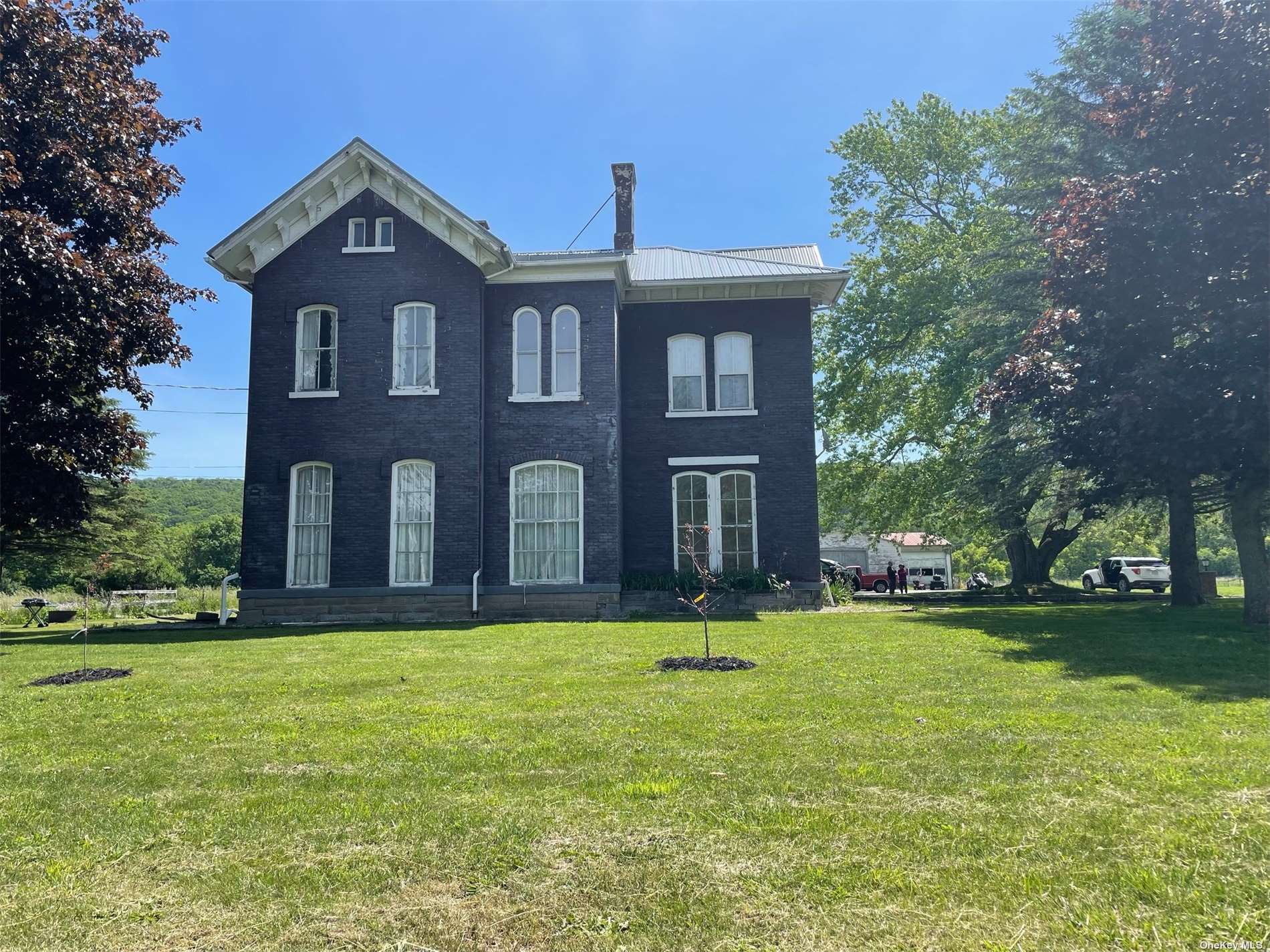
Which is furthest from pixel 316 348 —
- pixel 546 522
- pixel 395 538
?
pixel 546 522

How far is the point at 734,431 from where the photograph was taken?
64.1ft

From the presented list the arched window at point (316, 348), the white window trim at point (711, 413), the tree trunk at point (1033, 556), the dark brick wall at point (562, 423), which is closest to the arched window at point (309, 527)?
the arched window at point (316, 348)

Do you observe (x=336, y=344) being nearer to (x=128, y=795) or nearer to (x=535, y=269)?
(x=535, y=269)

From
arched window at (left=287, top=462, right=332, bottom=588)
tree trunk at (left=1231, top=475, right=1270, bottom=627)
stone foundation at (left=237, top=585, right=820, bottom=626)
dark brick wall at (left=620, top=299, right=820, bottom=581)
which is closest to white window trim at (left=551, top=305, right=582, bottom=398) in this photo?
dark brick wall at (left=620, top=299, right=820, bottom=581)

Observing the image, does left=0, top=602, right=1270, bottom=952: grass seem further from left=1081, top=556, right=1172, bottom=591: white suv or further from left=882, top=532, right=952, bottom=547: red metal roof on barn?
left=1081, top=556, right=1172, bottom=591: white suv

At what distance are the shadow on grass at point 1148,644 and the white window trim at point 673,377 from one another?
652 cm

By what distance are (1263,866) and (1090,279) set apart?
11.0 m

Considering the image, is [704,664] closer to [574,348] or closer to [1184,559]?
[574,348]

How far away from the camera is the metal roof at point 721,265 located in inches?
754

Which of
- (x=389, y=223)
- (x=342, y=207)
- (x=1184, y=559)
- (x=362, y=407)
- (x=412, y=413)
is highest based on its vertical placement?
(x=342, y=207)

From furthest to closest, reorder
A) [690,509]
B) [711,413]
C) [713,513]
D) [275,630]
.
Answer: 1. [711,413]
2. [690,509]
3. [713,513]
4. [275,630]

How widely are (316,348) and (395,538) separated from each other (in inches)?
169

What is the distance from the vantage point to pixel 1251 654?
32.4ft

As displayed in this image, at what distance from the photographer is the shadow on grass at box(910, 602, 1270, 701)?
8.19m
